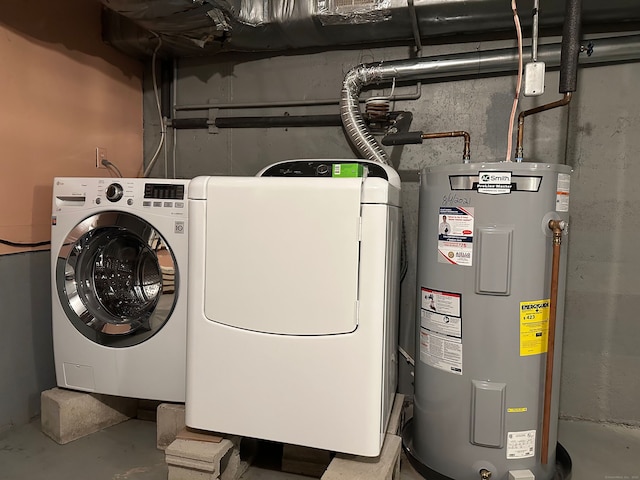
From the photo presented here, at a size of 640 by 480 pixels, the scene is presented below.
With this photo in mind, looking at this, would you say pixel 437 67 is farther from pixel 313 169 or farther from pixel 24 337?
pixel 24 337

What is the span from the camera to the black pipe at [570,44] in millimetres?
1453

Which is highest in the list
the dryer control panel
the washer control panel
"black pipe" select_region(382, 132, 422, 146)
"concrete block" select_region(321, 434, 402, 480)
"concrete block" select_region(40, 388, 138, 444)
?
"black pipe" select_region(382, 132, 422, 146)

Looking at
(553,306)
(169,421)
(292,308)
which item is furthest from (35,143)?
(553,306)

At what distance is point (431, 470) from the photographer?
158 cm

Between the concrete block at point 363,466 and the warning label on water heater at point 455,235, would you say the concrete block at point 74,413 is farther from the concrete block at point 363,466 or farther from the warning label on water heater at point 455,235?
the warning label on water heater at point 455,235

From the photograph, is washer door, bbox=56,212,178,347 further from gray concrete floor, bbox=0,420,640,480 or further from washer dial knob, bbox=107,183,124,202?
gray concrete floor, bbox=0,420,640,480

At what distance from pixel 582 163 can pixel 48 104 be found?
7.89 feet

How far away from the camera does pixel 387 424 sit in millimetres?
1562

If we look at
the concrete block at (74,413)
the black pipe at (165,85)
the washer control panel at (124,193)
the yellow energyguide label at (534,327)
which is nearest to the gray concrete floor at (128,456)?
the concrete block at (74,413)

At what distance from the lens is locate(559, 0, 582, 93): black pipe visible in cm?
145

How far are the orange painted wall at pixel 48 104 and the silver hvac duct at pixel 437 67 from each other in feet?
4.09

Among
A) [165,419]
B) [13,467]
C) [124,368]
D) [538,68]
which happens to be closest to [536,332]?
[538,68]

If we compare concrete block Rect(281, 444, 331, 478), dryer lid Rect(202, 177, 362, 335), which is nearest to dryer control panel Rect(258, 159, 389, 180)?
dryer lid Rect(202, 177, 362, 335)

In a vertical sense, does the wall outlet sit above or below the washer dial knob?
above
